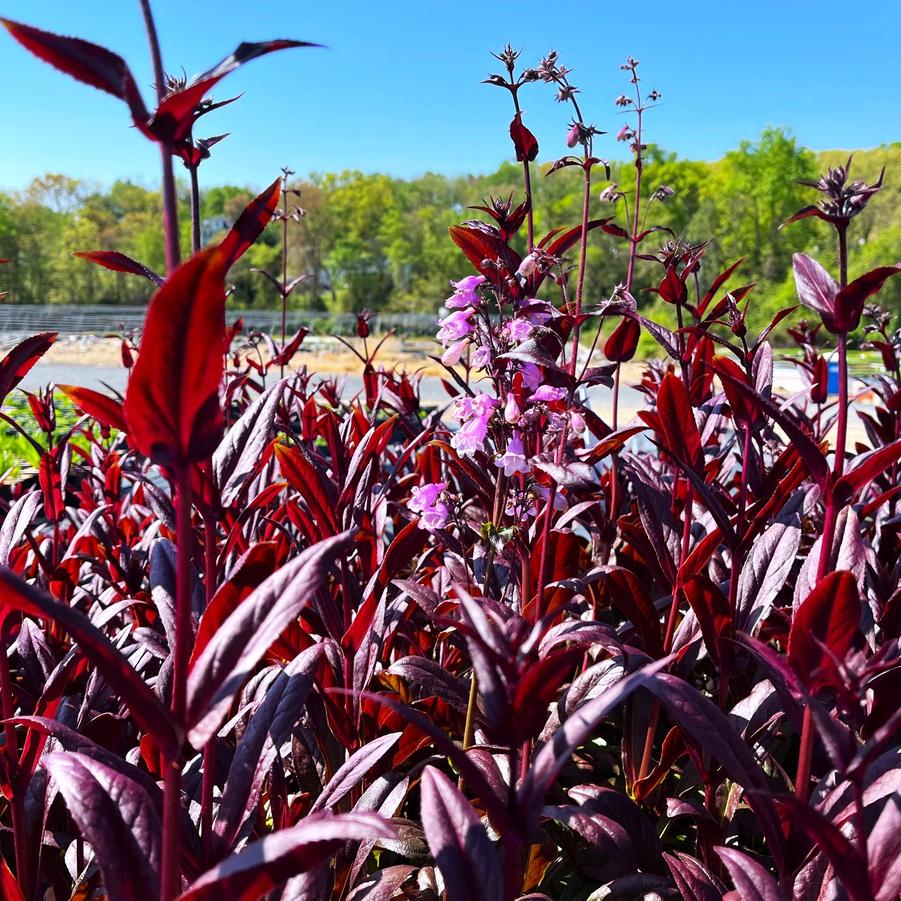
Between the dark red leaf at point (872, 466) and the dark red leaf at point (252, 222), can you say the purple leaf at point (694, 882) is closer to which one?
the dark red leaf at point (872, 466)

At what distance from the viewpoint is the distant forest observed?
37.6 meters

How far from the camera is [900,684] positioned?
120 cm

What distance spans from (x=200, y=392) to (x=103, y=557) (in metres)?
1.61

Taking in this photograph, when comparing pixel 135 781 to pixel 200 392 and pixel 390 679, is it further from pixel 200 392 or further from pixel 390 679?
pixel 390 679

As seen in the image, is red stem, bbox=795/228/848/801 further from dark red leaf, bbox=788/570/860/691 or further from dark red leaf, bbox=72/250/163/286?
dark red leaf, bbox=72/250/163/286

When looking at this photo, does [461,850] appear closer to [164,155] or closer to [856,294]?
[164,155]

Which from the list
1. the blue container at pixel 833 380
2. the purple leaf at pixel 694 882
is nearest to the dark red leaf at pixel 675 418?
the purple leaf at pixel 694 882

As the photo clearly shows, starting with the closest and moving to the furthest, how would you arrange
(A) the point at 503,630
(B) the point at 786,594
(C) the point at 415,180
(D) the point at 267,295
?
(A) the point at 503,630
(B) the point at 786,594
(D) the point at 267,295
(C) the point at 415,180

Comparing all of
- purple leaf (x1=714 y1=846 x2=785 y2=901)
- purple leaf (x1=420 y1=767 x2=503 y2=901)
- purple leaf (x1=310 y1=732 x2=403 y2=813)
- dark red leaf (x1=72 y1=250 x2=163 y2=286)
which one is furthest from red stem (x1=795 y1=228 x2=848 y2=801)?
dark red leaf (x1=72 y1=250 x2=163 y2=286)

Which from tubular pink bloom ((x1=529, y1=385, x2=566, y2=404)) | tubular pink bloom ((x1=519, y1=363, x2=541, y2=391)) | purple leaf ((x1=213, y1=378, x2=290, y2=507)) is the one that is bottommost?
purple leaf ((x1=213, y1=378, x2=290, y2=507))

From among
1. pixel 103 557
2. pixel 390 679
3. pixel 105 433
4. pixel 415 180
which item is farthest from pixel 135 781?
pixel 415 180

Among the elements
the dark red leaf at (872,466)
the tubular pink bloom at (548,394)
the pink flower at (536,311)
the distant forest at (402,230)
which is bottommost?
the dark red leaf at (872,466)

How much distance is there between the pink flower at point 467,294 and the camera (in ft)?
4.12

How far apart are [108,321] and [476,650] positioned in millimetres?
40143
